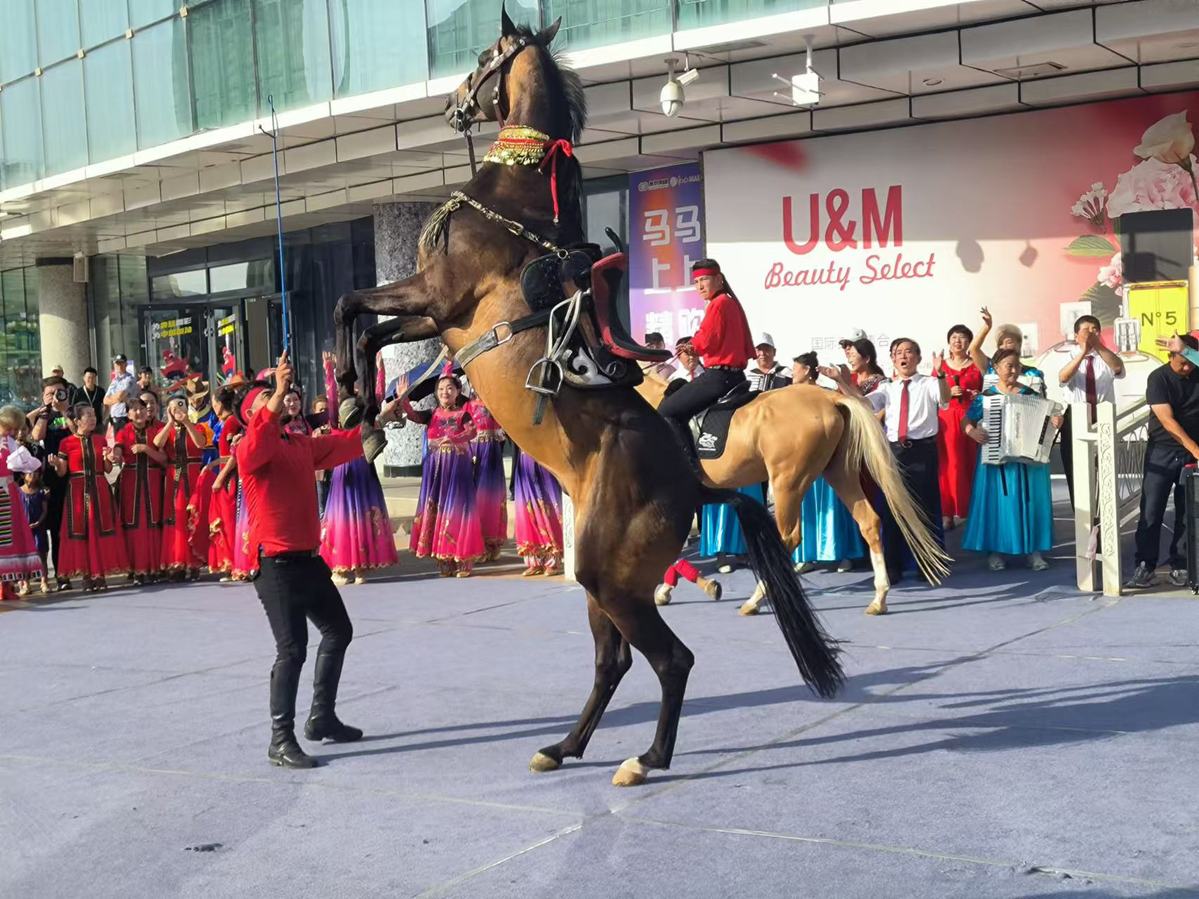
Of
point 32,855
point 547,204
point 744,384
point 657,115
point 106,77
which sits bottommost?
point 32,855

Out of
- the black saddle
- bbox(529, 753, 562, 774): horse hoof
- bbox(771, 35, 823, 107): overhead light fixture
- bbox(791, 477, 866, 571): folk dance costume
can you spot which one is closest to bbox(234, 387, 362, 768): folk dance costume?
bbox(529, 753, 562, 774): horse hoof

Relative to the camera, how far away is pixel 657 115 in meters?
15.9

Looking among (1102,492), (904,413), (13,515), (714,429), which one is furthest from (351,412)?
(13,515)

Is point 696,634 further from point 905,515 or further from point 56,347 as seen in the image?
point 56,347

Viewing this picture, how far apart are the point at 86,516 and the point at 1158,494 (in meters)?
9.49

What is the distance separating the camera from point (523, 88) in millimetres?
6215

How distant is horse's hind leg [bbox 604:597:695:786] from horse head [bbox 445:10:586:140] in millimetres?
2108

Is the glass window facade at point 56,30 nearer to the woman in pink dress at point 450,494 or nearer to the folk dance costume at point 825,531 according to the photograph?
the woman in pink dress at point 450,494

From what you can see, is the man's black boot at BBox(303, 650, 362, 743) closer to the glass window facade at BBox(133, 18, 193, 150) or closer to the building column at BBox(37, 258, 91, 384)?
the glass window facade at BBox(133, 18, 193, 150)

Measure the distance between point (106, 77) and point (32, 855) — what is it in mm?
17279

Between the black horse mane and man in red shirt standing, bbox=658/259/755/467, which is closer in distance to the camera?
the black horse mane

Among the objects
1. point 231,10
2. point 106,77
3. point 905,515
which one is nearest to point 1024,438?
point 905,515

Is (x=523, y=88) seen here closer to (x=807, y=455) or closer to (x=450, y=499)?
(x=807, y=455)

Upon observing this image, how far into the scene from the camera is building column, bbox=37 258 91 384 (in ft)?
88.7
